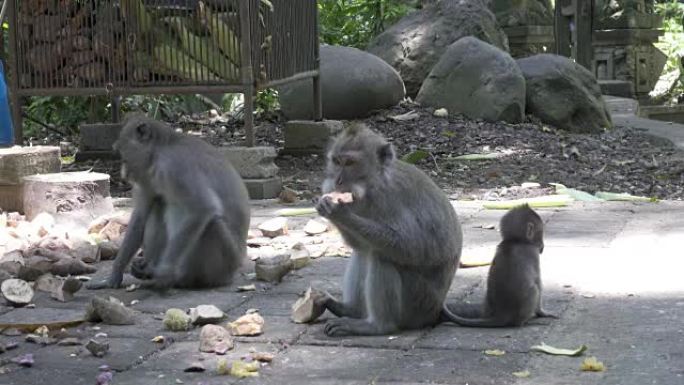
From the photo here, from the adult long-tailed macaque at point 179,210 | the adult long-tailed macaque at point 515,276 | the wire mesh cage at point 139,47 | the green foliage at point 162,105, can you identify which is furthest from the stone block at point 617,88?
the adult long-tailed macaque at point 515,276

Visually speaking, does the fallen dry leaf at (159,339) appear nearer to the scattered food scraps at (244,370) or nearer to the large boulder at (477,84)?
the scattered food scraps at (244,370)

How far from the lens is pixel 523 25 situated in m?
20.3

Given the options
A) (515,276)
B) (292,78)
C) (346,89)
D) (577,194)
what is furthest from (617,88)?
(515,276)

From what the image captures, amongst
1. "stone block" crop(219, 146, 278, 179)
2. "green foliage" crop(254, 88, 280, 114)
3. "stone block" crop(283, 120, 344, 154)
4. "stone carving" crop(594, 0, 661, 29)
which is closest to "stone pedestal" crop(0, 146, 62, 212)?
"stone block" crop(219, 146, 278, 179)

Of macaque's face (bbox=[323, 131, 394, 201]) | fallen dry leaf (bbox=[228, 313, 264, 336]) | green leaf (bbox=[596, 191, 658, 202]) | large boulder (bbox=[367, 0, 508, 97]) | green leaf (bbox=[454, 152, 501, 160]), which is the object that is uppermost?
large boulder (bbox=[367, 0, 508, 97])

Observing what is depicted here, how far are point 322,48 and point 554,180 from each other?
14.7 ft

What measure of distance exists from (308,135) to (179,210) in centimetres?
542

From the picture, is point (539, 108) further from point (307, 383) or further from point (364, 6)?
point (307, 383)

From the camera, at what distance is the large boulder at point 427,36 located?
14.5 meters

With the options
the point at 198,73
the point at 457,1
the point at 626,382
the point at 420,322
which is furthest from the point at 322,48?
the point at 626,382

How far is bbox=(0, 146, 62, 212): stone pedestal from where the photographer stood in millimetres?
8312

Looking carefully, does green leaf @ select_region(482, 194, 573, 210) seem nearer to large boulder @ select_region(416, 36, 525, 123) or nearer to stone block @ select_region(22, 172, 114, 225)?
stone block @ select_region(22, 172, 114, 225)

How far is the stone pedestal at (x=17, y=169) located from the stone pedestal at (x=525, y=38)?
13.0m

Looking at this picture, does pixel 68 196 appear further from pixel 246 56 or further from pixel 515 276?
pixel 515 276
